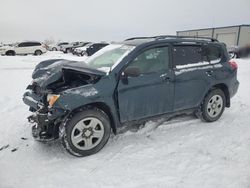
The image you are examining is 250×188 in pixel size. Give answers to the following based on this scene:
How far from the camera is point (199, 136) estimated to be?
402cm

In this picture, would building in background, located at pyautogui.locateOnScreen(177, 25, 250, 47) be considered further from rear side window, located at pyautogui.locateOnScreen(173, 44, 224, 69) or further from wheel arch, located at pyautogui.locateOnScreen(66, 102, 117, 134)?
wheel arch, located at pyautogui.locateOnScreen(66, 102, 117, 134)

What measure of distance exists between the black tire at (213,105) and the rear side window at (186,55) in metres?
0.79

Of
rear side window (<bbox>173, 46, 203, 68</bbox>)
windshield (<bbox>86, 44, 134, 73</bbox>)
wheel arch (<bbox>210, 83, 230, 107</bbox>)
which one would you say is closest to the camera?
windshield (<bbox>86, 44, 134, 73</bbox>)

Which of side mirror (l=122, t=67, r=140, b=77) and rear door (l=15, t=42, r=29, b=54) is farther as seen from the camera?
rear door (l=15, t=42, r=29, b=54)

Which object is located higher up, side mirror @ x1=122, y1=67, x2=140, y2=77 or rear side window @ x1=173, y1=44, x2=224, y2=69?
rear side window @ x1=173, y1=44, x2=224, y2=69

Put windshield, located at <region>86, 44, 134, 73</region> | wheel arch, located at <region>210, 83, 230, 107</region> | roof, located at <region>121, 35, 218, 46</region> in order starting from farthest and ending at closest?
wheel arch, located at <region>210, 83, 230, 107</region>, roof, located at <region>121, 35, 218, 46</region>, windshield, located at <region>86, 44, 134, 73</region>

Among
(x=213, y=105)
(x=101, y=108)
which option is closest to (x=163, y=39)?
(x=101, y=108)

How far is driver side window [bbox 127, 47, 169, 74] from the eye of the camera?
143 inches

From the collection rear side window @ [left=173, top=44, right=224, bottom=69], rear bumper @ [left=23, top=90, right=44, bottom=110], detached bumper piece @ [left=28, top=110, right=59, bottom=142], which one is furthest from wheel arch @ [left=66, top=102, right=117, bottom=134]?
rear side window @ [left=173, top=44, right=224, bottom=69]

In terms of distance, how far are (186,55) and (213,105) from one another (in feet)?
4.25

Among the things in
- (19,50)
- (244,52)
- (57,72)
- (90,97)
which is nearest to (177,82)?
(90,97)

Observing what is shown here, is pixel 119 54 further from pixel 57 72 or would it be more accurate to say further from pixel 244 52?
pixel 244 52

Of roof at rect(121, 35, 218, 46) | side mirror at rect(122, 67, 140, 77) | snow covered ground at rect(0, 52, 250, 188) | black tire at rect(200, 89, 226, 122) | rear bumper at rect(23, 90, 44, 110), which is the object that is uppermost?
roof at rect(121, 35, 218, 46)

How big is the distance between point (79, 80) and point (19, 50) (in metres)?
23.2
